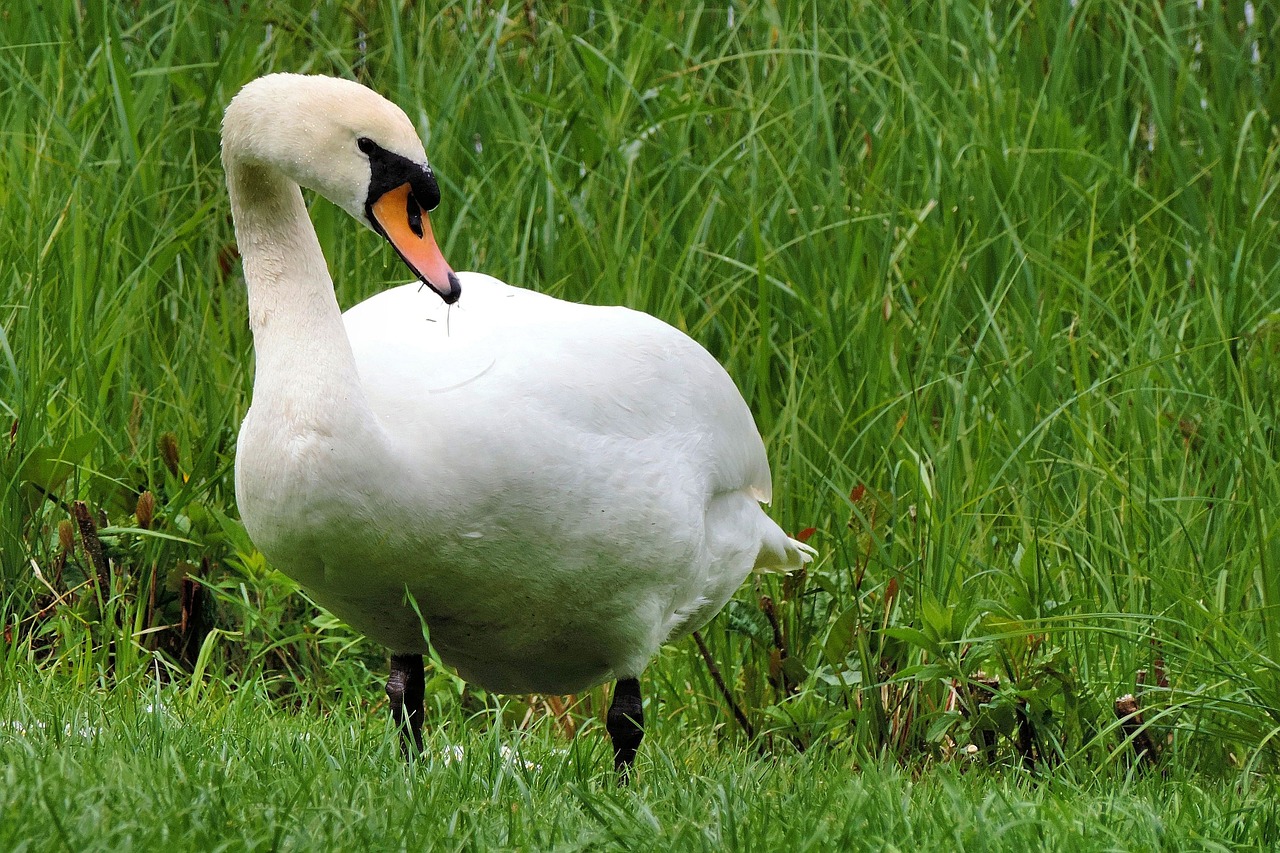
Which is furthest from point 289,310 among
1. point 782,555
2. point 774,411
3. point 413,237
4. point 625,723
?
point 774,411

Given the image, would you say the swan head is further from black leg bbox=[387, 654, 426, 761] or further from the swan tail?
the swan tail

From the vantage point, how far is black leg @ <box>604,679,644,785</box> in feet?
12.0

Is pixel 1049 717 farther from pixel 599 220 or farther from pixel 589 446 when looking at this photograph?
pixel 599 220

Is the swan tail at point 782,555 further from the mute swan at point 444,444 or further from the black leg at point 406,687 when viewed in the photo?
the black leg at point 406,687

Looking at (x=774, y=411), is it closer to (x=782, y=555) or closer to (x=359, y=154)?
(x=782, y=555)

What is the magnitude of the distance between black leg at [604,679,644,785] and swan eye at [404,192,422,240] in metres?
1.21

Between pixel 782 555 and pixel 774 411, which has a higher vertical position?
pixel 782 555

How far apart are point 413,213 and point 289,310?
0.31 meters

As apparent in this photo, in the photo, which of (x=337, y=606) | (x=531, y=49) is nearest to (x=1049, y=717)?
(x=337, y=606)

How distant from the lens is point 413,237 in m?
3.02

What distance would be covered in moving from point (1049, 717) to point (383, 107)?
2046 millimetres

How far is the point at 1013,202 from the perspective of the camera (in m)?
5.68

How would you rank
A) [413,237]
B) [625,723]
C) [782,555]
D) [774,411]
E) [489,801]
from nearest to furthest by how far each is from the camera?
[489,801] < [413,237] < [625,723] < [782,555] < [774,411]

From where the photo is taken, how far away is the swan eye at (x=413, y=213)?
120 inches
